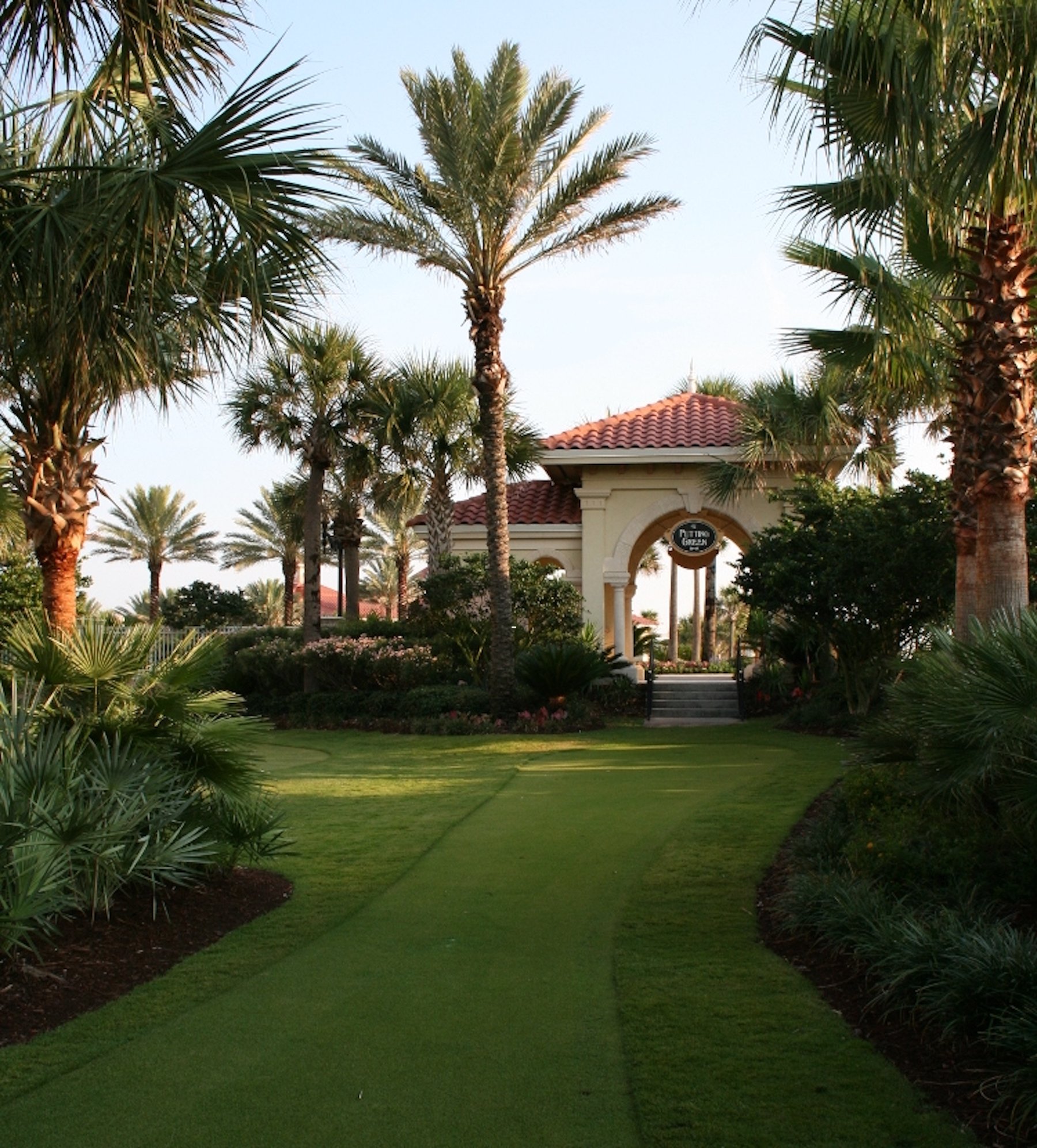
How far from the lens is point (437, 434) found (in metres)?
27.5

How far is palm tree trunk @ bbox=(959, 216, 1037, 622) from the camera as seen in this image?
10.8 m

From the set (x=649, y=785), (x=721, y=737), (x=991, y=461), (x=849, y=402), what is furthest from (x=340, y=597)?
(x=991, y=461)

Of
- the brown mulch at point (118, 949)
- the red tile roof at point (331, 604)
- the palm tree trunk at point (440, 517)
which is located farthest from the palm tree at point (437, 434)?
the red tile roof at point (331, 604)

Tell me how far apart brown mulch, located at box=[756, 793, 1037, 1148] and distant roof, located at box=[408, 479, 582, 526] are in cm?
2012

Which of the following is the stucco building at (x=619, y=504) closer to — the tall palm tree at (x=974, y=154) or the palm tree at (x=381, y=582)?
the tall palm tree at (x=974, y=154)

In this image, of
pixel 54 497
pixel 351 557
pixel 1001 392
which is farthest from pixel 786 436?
pixel 54 497

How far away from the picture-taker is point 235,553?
4656 centimetres

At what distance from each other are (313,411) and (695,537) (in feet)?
29.9

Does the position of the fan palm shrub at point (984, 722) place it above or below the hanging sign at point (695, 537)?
below

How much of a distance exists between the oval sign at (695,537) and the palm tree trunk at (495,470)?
19.4 feet

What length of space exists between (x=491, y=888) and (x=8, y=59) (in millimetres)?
6911

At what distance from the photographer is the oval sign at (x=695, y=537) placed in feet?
85.2

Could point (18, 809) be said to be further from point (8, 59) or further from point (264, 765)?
point (264, 765)

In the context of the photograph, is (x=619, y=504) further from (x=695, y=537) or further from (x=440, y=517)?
(x=440, y=517)
